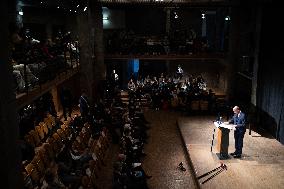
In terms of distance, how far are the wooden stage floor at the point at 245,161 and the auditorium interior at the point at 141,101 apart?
38mm

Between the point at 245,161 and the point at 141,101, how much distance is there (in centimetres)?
910

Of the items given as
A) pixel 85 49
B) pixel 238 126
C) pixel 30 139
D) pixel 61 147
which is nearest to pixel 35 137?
pixel 30 139

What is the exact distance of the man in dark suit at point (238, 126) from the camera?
995 centimetres

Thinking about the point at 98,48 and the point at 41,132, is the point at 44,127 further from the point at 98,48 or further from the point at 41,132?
the point at 98,48

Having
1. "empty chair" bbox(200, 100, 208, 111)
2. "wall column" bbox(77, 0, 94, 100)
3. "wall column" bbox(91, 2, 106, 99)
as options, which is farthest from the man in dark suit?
"wall column" bbox(91, 2, 106, 99)

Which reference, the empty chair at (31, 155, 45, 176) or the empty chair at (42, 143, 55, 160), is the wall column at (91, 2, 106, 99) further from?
the empty chair at (31, 155, 45, 176)

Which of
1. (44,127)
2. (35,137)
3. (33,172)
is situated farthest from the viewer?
(44,127)

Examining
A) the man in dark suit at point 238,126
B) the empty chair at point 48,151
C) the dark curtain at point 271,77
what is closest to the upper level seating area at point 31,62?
the empty chair at point 48,151

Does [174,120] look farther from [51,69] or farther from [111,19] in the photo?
[111,19]

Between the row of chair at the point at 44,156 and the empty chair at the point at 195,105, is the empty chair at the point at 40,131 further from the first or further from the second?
the empty chair at the point at 195,105

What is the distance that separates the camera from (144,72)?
23.9 m

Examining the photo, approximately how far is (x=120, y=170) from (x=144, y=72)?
1577 centimetres

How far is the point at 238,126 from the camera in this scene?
10.0 m

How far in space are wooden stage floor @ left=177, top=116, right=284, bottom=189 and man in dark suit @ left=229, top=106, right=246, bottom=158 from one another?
27 cm
